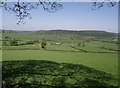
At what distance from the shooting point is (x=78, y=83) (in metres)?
11.3

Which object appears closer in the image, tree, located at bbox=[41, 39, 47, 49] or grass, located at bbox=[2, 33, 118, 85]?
grass, located at bbox=[2, 33, 118, 85]

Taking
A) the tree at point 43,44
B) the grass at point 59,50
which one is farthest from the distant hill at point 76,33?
the tree at point 43,44

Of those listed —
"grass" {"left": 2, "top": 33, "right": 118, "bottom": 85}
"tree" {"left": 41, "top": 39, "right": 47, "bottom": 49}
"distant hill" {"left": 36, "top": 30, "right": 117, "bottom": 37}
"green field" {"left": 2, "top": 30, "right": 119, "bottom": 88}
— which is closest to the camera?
"grass" {"left": 2, "top": 33, "right": 118, "bottom": 85}

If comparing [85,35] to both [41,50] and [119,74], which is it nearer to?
[41,50]

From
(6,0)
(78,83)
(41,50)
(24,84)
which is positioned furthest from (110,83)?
(41,50)

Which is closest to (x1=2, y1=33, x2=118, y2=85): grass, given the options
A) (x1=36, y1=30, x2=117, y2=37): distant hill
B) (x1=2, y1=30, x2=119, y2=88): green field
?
(x1=2, y1=30, x2=119, y2=88): green field

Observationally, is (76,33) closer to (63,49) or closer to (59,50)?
(63,49)

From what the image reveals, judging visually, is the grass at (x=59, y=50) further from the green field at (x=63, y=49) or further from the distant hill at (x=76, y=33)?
the distant hill at (x=76, y=33)

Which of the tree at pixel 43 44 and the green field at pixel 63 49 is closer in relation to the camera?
the green field at pixel 63 49

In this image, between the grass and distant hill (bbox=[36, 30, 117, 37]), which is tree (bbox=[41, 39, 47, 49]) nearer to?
the grass

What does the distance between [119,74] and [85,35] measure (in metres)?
13.0

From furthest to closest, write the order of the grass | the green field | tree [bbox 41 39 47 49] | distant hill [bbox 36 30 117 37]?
distant hill [bbox 36 30 117 37] < tree [bbox 41 39 47 49] < the green field < the grass

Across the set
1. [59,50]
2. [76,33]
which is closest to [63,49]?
[59,50]

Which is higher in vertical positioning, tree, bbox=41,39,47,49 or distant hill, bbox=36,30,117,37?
distant hill, bbox=36,30,117,37
